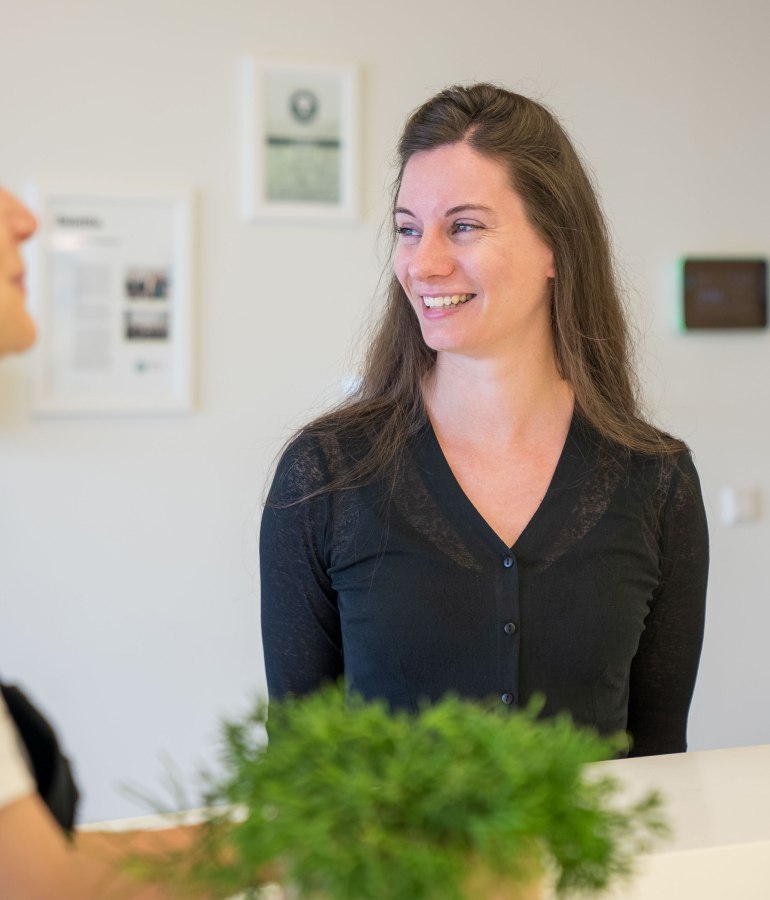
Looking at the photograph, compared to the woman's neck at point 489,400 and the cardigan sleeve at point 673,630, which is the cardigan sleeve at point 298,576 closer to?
the woman's neck at point 489,400

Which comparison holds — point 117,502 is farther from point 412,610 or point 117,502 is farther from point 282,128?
point 412,610

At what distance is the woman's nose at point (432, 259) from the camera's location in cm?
153

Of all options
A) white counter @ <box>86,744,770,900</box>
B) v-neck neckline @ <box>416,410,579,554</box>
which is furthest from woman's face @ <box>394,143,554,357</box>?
white counter @ <box>86,744,770,900</box>

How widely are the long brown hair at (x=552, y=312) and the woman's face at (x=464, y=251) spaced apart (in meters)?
0.03

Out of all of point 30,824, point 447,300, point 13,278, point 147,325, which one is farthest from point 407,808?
point 147,325

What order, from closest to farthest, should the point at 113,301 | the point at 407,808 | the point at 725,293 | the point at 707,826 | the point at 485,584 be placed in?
the point at 407,808 < the point at 707,826 < the point at 485,584 < the point at 113,301 < the point at 725,293

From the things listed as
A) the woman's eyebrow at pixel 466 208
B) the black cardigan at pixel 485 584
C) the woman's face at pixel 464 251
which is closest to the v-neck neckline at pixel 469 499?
the black cardigan at pixel 485 584

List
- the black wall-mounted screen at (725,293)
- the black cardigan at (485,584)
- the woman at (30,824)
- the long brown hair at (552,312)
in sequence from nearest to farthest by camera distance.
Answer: the woman at (30,824), the black cardigan at (485,584), the long brown hair at (552,312), the black wall-mounted screen at (725,293)

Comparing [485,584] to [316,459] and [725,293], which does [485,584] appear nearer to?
[316,459]

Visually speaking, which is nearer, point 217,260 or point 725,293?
point 217,260

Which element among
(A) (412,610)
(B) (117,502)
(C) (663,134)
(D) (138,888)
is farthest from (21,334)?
(C) (663,134)

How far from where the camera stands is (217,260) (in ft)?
9.45

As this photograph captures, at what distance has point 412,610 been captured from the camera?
148 cm

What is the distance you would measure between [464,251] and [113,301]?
1.52m
